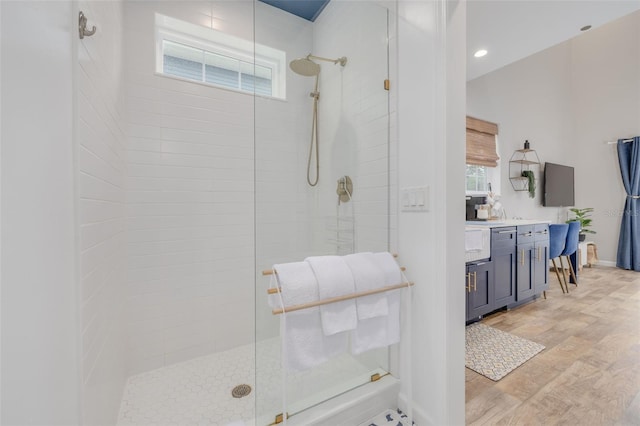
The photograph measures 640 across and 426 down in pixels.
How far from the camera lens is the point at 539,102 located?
14.8 feet

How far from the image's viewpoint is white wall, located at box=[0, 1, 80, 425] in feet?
1.60

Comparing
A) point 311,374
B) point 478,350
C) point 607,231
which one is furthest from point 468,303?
point 607,231

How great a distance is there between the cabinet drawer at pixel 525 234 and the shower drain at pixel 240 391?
2827 millimetres

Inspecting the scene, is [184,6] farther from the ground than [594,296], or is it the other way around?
[184,6]

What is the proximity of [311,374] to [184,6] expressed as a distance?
252 cm

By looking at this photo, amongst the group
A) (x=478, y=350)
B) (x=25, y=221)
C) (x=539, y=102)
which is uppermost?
(x=539, y=102)

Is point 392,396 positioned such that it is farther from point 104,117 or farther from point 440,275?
point 104,117

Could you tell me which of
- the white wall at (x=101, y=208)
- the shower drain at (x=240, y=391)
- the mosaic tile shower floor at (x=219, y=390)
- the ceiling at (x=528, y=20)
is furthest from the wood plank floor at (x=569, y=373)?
the ceiling at (x=528, y=20)

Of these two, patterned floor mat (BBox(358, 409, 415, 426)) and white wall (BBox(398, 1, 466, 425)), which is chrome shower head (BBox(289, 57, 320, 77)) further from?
patterned floor mat (BBox(358, 409, 415, 426))

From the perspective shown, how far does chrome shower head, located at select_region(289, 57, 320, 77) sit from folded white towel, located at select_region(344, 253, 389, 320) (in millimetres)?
1059

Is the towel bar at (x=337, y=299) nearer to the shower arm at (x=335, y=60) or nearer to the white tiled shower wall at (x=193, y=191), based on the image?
the white tiled shower wall at (x=193, y=191)

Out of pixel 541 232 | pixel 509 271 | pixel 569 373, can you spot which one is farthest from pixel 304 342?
pixel 541 232

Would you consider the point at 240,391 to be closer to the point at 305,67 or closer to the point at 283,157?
the point at 283,157

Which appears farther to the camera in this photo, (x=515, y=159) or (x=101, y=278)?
(x=515, y=159)
